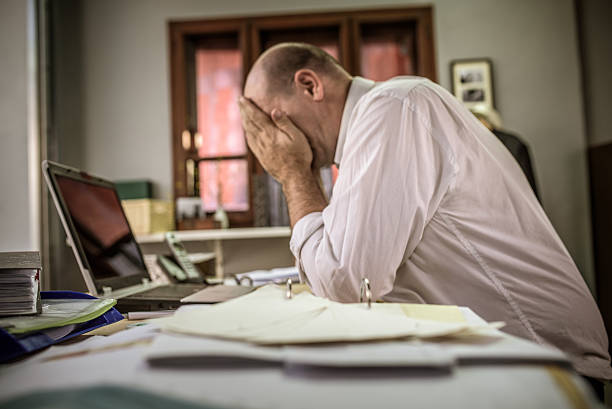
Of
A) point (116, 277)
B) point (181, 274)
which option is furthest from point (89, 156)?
point (116, 277)

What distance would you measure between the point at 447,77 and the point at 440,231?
2827mm

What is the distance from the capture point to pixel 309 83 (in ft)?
3.75

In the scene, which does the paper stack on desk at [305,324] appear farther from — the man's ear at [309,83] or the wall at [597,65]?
the wall at [597,65]

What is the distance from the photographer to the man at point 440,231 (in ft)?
2.59

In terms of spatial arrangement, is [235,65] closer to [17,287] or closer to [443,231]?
[443,231]

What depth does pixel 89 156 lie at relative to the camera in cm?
352

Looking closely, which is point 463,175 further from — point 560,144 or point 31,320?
point 560,144

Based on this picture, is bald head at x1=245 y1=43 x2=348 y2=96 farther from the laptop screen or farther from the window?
the window

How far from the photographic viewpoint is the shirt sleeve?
0.77m

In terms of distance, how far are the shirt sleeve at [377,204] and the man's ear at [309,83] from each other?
288mm

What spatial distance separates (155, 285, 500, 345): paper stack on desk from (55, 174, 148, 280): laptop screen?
70 cm

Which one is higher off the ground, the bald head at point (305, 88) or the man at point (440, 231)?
the bald head at point (305, 88)

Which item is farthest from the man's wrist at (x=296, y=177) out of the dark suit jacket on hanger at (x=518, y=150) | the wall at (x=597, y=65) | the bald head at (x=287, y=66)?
the wall at (x=597, y=65)

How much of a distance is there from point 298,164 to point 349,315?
759mm
